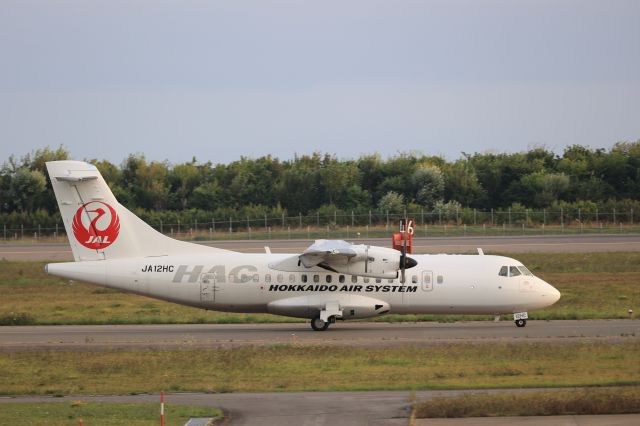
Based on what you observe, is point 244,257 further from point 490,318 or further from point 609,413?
point 609,413

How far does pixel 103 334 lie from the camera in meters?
31.8

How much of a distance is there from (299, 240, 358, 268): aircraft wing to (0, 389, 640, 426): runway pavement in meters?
9.71

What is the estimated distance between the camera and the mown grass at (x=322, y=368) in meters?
23.0

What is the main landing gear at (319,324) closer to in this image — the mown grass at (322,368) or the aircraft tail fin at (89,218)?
the mown grass at (322,368)

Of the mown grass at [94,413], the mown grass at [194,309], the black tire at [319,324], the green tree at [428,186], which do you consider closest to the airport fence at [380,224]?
the green tree at [428,186]

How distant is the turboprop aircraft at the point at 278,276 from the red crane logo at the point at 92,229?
3 cm

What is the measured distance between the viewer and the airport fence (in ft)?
232

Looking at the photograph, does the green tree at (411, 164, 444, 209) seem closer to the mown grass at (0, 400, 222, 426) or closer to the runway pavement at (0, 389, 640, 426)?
the runway pavement at (0, 389, 640, 426)

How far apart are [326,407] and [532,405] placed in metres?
4.25

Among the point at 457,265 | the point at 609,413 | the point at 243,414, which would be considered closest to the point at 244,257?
the point at 457,265

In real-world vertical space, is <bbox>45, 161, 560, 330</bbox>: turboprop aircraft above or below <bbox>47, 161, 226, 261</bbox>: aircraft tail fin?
below

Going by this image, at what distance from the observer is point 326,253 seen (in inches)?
1230

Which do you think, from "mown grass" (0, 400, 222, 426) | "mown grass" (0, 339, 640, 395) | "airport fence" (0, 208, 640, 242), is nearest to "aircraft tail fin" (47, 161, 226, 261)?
"mown grass" (0, 339, 640, 395)

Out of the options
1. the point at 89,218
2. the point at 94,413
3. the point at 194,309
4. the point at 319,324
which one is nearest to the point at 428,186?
the point at 194,309
